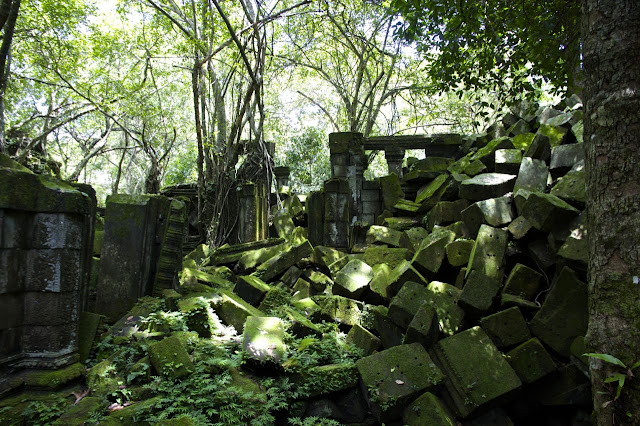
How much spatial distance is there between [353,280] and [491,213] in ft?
6.72

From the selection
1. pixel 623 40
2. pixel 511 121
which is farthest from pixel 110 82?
pixel 623 40

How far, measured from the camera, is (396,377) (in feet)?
11.7

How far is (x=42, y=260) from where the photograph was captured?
319 cm

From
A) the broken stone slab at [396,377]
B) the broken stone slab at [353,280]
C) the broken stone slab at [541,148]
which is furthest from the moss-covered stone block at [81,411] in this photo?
the broken stone slab at [541,148]

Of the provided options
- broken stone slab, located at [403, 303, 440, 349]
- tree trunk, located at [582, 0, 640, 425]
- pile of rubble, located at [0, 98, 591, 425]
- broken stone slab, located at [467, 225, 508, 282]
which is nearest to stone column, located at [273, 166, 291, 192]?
pile of rubble, located at [0, 98, 591, 425]

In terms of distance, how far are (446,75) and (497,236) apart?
2.61m

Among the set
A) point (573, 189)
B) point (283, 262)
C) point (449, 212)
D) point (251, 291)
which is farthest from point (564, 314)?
point (283, 262)

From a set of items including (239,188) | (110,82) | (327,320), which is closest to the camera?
(327,320)

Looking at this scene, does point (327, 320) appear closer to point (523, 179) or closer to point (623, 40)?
point (523, 179)

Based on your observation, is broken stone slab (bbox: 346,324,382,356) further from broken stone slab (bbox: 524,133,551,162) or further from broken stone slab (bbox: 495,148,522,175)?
broken stone slab (bbox: 524,133,551,162)

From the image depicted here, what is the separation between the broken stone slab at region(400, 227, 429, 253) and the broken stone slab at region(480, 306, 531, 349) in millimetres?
2408

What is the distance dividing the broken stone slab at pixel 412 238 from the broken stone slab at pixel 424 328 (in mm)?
2397

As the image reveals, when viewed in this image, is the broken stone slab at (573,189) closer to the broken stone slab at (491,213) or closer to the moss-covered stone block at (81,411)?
the broken stone slab at (491,213)

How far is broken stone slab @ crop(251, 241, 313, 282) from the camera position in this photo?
21.5 ft
